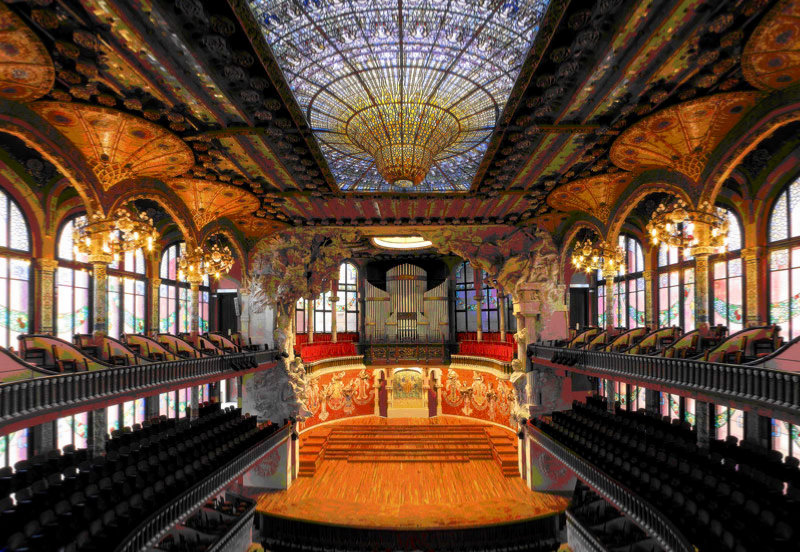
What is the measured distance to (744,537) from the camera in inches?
287

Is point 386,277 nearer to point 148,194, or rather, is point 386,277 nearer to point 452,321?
point 452,321

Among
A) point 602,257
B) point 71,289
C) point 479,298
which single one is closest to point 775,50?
point 602,257

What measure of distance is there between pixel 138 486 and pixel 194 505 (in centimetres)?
139

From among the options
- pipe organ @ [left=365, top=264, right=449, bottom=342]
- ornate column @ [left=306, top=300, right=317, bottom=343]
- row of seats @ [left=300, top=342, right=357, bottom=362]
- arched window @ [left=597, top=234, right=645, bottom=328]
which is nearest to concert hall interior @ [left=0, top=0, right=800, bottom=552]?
arched window @ [left=597, top=234, right=645, bottom=328]

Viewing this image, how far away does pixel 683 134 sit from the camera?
31.9 feet

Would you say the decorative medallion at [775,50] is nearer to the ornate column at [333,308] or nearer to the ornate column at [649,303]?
the ornate column at [649,303]

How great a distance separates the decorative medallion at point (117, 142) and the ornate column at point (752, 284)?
14838 mm

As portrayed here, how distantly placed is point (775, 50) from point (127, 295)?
19.2 metres

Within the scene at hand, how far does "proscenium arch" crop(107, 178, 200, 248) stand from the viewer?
11164mm

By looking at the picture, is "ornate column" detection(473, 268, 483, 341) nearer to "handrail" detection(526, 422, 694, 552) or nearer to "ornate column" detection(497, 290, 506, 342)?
"ornate column" detection(497, 290, 506, 342)

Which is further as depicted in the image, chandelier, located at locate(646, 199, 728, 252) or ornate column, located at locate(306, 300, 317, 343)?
ornate column, located at locate(306, 300, 317, 343)

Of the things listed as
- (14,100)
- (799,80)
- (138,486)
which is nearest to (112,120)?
(14,100)

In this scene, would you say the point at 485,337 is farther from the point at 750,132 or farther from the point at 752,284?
the point at 750,132

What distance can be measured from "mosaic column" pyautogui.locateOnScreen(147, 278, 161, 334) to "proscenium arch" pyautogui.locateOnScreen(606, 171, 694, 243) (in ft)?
A: 54.7
